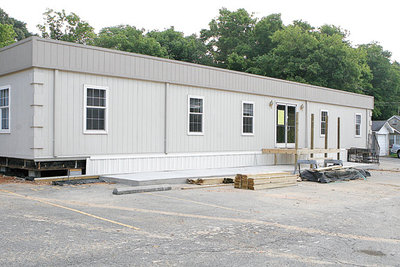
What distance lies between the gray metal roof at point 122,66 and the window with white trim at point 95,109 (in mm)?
596

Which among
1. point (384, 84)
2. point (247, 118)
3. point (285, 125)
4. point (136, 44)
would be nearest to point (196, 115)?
point (247, 118)

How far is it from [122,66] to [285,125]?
967cm

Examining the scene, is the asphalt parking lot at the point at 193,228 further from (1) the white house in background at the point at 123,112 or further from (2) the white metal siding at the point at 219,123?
(2) the white metal siding at the point at 219,123

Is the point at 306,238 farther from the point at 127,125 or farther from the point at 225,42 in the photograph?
the point at 225,42

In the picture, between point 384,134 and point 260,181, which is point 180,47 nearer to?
point 384,134

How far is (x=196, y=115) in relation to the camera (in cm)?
1664

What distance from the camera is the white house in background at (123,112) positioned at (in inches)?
→ 498

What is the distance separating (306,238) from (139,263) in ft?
9.22

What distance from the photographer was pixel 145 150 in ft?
49.1

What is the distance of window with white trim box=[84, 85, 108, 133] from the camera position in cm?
1349

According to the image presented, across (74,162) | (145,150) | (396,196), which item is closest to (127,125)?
(145,150)

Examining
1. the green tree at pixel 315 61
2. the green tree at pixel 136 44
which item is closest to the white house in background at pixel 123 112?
the green tree at pixel 315 61

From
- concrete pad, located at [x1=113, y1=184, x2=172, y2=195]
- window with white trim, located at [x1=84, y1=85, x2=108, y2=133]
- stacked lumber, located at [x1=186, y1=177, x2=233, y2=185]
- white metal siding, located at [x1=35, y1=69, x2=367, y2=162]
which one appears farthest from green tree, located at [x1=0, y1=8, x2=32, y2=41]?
concrete pad, located at [x1=113, y1=184, x2=172, y2=195]

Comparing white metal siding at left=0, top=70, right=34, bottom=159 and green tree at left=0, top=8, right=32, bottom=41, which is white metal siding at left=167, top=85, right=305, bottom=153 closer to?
white metal siding at left=0, top=70, right=34, bottom=159
